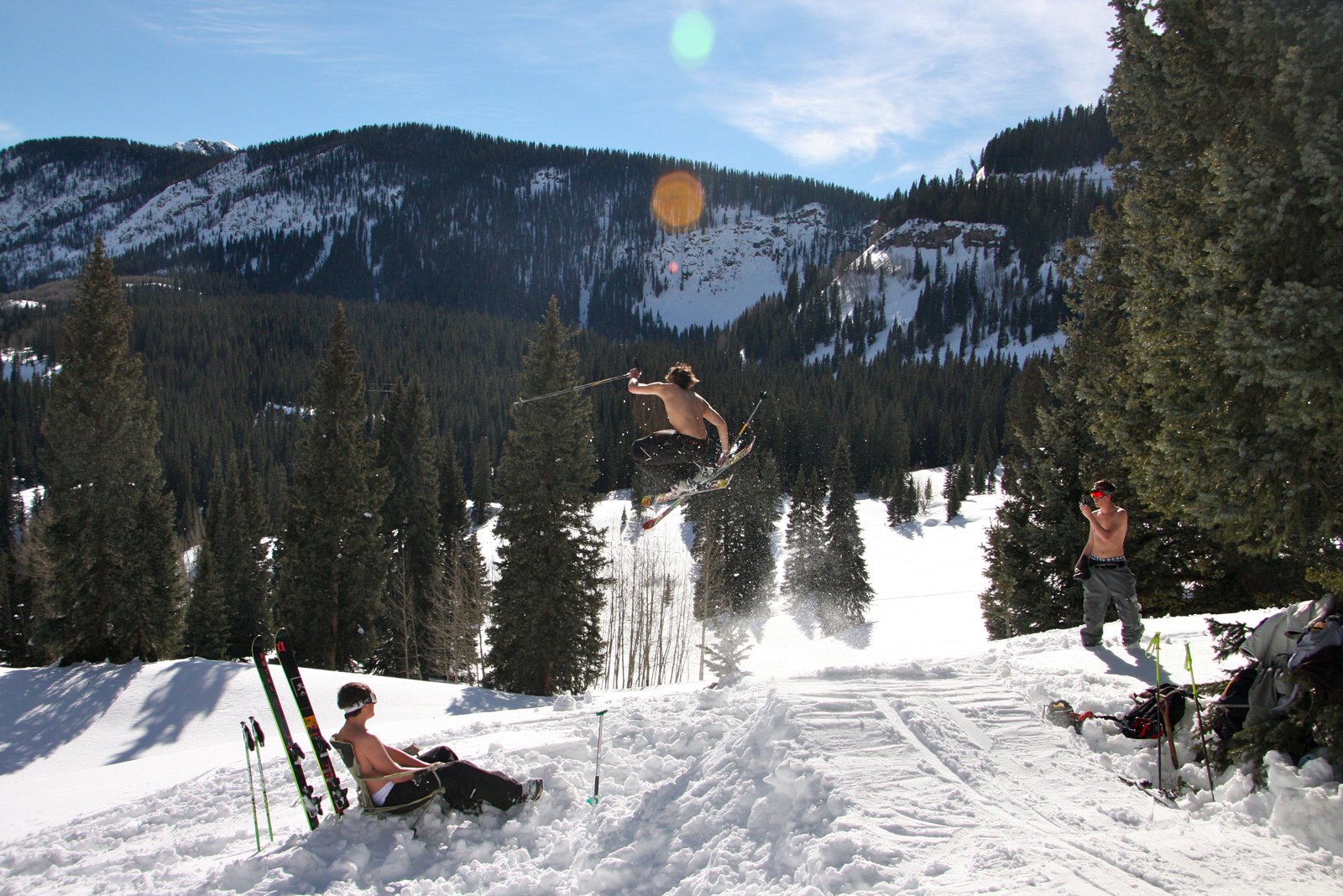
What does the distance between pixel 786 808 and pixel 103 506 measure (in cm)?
2079

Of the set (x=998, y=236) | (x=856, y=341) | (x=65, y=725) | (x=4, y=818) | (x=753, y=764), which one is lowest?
(x=65, y=725)

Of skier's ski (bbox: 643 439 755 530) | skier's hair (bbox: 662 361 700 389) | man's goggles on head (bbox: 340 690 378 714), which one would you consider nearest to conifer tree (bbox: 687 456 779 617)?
skier's ski (bbox: 643 439 755 530)

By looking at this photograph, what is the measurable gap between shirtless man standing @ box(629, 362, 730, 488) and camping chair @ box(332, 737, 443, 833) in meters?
5.55

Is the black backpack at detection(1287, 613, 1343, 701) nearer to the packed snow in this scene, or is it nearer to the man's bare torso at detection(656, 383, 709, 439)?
the packed snow

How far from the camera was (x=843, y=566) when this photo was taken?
41281 mm

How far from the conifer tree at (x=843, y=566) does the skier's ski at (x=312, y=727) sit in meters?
35.7

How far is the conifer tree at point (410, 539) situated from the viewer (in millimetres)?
30375

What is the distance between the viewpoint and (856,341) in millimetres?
160625

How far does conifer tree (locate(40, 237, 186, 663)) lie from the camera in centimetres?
1861

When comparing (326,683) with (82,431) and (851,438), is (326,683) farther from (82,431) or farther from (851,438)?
(851,438)

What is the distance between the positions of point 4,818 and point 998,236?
634 feet

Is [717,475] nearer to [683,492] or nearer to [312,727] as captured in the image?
[683,492]

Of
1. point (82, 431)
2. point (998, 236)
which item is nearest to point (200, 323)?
point (82, 431)

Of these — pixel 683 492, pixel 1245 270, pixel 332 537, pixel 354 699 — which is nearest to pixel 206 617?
pixel 332 537
